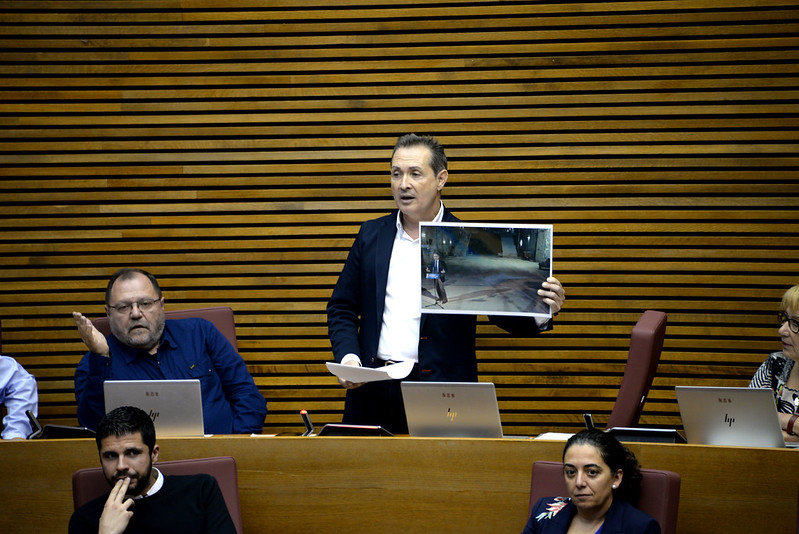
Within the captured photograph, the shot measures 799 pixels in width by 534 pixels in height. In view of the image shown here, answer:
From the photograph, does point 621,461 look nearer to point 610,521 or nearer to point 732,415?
point 610,521

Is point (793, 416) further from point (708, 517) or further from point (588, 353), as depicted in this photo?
point (588, 353)

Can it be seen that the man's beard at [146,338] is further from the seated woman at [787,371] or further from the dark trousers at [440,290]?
the seated woman at [787,371]

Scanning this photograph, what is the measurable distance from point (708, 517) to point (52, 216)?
405 cm

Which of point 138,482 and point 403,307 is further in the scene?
point 403,307

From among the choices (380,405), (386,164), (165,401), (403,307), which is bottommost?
(380,405)

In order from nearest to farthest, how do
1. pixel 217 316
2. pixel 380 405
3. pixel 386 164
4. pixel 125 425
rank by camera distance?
1. pixel 125 425
2. pixel 380 405
3. pixel 217 316
4. pixel 386 164

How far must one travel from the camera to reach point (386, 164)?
5.07 m

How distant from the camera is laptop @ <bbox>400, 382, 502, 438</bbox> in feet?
9.28

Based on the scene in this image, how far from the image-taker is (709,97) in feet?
15.8

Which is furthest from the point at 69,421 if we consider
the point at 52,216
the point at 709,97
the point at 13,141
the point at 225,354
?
the point at 709,97

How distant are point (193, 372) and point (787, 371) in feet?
8.09

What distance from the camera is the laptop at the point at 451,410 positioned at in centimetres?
283

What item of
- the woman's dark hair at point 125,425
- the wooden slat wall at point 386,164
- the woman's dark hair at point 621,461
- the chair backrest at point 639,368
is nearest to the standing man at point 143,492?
the woman's dark hair at point 125,425

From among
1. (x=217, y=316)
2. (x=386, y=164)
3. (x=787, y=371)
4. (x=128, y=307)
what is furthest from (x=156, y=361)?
(x=787, y=371)
